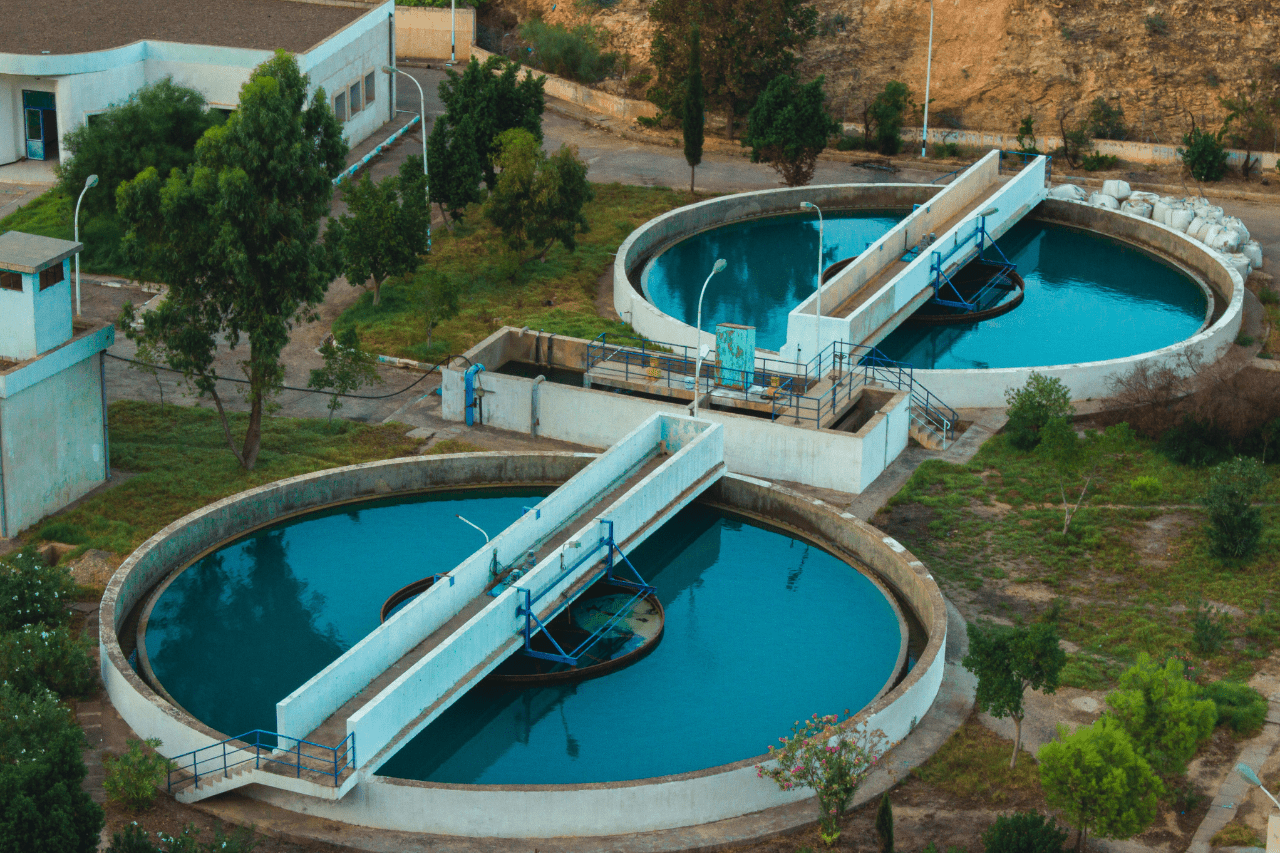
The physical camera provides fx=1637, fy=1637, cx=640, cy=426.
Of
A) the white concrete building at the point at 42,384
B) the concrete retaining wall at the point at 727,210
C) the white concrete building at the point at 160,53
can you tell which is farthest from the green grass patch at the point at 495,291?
the white concrete building at the point at 42,384

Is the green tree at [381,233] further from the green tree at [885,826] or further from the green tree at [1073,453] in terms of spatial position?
the green tree at [885,826]

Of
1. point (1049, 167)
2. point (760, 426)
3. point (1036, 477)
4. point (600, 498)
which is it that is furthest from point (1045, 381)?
point (1049, 167)

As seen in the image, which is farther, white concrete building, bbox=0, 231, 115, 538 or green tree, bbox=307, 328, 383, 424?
green tree, bbox=307, 328, 383, 424

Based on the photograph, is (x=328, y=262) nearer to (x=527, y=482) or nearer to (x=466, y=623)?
(x=527, y=482)

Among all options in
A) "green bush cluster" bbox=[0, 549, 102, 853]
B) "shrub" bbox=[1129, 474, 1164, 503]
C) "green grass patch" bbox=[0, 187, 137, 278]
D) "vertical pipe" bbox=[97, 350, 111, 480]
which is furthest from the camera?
"green grass patch" bbox=[0, 187, 137, 278]

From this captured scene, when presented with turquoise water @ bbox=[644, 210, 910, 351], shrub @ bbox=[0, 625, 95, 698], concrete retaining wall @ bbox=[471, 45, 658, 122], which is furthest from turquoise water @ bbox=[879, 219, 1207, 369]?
shrub @ bbox=[0, 625, 95, 698]

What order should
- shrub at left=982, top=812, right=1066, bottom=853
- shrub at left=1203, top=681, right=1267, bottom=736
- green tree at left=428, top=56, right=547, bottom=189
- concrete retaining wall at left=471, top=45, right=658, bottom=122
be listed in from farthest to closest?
concrete retaining wall at left=471, top=45, right=658, bottom=122, green tree at left=428, top=56, right=547, bottom=189, shrub at left=1203, top=681, right=1267, bottom=736, shrub at left=982, top=812, right=1066, bottom=853

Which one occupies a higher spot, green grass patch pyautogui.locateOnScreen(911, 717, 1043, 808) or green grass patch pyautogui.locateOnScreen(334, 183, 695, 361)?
green grass patch pyautogui.locateOnScreen(334, 183, 695, 361)

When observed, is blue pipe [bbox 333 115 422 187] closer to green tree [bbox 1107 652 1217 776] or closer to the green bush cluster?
the green bush cluster
